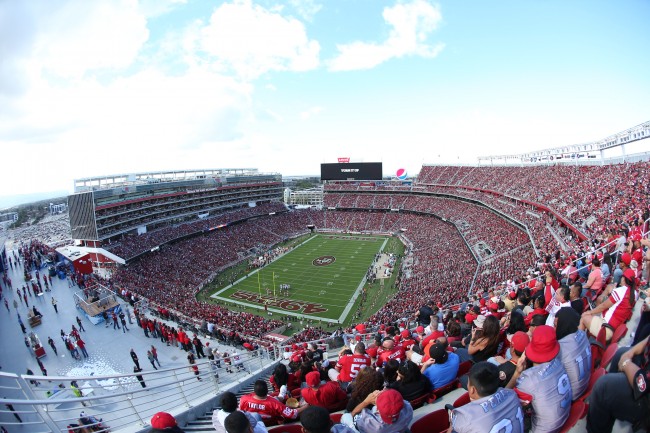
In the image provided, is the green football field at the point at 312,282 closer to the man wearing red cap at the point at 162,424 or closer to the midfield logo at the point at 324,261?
the midfield logo at the point at 324,261

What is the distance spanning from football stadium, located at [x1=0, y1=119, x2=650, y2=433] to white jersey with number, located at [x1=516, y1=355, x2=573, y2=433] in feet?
0.08

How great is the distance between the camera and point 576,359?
355 cm

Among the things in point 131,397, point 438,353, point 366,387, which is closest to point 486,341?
point 438,353

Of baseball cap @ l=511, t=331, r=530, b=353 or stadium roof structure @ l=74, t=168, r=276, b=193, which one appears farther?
stadium roof structure @ l=74, t=168, r=276, b=193

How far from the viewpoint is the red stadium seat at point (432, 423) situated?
4020 millimetres

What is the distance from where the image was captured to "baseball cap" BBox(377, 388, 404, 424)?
3.36 meters

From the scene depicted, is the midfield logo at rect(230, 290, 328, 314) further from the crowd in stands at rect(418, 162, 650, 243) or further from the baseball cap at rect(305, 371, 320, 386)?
the baseball cap at rect(305, 371, 320, 386)

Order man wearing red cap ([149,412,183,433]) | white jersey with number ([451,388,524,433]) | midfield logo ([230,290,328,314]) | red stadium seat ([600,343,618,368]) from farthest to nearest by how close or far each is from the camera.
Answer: midfield logo ([230,290,328,314]) → red stadium seat ([600,343,618,368]) → man wearing red cap ([149,412,183,433]) → white jersey with number ([451,388,524,433])

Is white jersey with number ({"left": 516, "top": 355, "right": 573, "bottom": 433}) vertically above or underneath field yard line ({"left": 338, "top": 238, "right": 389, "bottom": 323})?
above

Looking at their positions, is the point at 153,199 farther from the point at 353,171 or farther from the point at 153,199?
the point at 353,171

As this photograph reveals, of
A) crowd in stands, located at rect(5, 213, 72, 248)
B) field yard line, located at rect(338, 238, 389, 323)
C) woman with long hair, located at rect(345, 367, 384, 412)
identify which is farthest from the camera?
crowd in stands, located at rect(5, 213, 72, 248)

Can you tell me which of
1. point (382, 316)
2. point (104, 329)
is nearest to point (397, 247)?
point (382, 316)

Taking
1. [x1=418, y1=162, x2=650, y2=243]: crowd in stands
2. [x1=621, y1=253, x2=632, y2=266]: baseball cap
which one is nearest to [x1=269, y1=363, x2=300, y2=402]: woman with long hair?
[x1=621, y1=253, x2=632, y2=266]: baseball cap

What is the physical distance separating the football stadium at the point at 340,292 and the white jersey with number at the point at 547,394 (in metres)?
0.03
